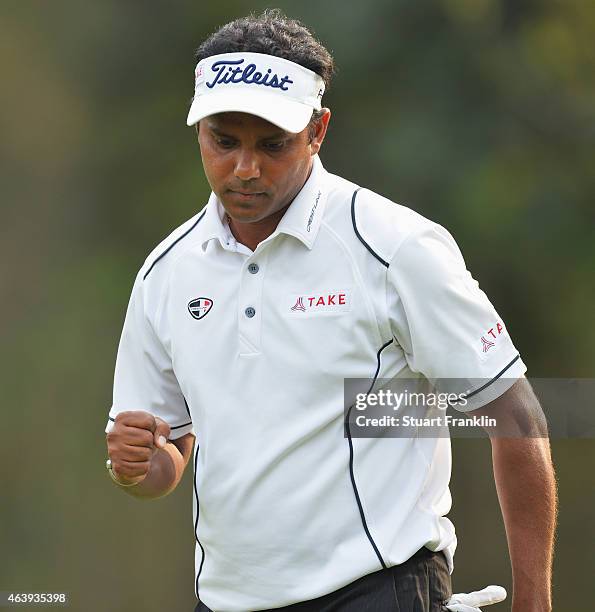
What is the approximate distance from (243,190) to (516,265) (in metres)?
4.46

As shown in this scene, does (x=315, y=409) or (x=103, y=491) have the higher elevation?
(x=103, y=491)

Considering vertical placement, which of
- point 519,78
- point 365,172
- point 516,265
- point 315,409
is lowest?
point 315,409

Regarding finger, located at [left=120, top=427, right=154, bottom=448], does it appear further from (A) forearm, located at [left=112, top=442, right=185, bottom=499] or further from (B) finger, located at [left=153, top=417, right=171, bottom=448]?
(A) forearm, located at [left=112, top=442, right=185, bottom=499]

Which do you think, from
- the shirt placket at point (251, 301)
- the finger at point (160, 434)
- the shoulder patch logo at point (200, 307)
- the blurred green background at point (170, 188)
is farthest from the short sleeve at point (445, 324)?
the blurred green background at point (170, 188)

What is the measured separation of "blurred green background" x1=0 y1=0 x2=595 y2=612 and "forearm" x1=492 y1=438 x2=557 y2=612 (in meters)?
3.93

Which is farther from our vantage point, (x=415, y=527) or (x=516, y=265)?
(x=516, y=265)

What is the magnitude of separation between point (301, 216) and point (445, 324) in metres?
0.33

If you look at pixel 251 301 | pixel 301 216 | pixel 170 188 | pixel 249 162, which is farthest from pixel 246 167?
pixel 170 188

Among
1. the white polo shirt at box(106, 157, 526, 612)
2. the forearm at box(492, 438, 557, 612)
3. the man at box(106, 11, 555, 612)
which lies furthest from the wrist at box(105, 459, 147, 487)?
the forearm at box(492, 438, 557, 612)

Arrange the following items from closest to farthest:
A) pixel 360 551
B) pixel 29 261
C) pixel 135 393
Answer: pixel 360 551, pixel 135 393, pixel 29 261

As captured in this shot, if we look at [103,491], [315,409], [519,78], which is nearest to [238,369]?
[315,409]

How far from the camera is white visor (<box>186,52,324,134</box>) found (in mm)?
2080

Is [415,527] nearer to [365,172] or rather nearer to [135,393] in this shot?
[135,393]

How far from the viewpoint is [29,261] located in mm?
6770
